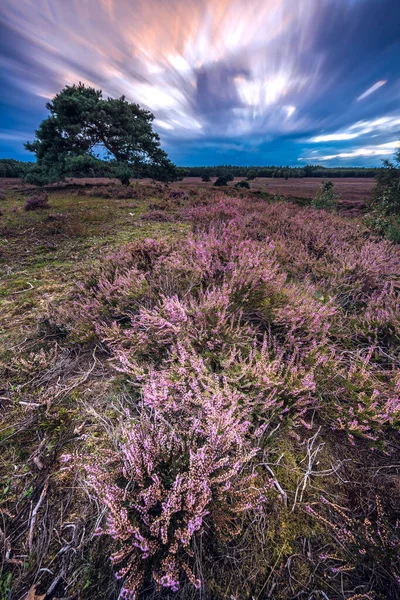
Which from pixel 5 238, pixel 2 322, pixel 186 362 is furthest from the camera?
→ pixel 5 238

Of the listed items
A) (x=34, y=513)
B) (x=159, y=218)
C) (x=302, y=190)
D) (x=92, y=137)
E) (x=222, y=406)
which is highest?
(x=92, y=137)

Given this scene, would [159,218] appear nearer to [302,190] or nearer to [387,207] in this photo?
[387,207]

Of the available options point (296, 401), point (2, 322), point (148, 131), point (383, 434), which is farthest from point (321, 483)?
point (148, 131)

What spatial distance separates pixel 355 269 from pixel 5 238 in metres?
8.94

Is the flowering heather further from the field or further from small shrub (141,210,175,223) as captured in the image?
small shrub (141,210,175,223)

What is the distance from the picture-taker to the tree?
56.4 ft

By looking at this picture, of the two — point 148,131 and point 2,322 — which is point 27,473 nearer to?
point 2,322

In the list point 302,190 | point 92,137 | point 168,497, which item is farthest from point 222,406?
point 302,190

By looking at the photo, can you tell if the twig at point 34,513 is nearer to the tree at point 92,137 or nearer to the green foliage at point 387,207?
the green foliage at point 387,207

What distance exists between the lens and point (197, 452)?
1298 mm

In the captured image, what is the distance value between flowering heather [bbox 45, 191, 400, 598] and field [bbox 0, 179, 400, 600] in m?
0.01

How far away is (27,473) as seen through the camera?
1497 mm

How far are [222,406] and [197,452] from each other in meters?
0.45

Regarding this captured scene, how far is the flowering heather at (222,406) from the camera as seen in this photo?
1.17m
